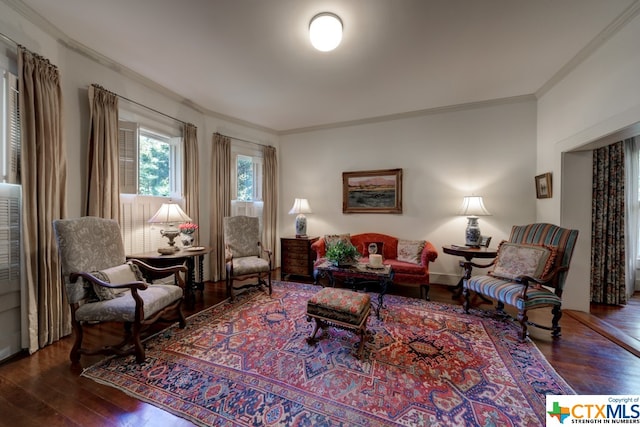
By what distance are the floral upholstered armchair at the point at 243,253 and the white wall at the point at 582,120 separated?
395cm

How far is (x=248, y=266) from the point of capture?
327cm

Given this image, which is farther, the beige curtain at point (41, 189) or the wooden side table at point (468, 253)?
the wooden side table at point (468, 253)

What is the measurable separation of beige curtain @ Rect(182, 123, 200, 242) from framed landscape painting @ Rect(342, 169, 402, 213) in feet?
8.58

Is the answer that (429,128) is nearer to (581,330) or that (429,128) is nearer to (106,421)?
(581,330)

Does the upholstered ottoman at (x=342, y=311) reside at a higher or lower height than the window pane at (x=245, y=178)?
lower

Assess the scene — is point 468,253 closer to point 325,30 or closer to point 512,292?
point 512,292

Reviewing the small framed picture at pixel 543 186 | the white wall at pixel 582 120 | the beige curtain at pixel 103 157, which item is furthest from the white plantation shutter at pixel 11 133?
the small framed picture at pixel 543 186

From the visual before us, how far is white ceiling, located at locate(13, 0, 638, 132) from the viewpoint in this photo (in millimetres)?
1949

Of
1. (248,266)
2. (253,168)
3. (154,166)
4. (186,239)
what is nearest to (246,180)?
(253,168)

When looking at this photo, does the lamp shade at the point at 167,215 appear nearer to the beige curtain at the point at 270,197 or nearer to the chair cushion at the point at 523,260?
the beige curtain at the point at 270,197

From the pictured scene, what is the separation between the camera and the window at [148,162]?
2.91m

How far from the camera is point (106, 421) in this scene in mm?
1384

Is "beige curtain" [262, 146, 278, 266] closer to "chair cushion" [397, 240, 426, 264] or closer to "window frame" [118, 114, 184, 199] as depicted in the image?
"window frame" [118, 114, 184, 199]

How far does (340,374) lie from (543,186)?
3.68 m
